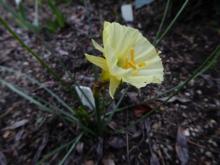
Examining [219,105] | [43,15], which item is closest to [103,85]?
[219,105]

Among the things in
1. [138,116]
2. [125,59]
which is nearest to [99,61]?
[125,59]

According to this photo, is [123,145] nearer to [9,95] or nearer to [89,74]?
[89,74]

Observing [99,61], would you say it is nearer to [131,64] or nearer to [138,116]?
[131,64]

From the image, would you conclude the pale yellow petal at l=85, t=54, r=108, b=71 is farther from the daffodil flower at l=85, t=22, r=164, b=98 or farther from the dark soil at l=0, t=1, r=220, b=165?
the dark soil at l=0, t=1, r=220, b=165

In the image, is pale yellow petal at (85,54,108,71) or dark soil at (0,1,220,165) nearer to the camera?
pale yellow petal at (85,54,108,71)

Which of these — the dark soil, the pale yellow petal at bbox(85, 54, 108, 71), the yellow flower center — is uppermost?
the pale yellow petal at bbox(85, 54, 108, 71)

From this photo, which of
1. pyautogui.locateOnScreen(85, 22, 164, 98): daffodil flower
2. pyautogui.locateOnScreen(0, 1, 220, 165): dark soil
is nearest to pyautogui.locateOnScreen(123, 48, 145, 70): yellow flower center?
pyautogui.locateOnScreen(85, 22, 164, 98): daffodil flower

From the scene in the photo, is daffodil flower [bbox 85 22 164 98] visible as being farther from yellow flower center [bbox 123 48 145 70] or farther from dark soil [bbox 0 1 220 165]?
dark soil [bbox 0 1 220 165]

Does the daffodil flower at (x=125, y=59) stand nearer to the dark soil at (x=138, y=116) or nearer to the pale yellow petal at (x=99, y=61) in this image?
the pale yellow petal at (x=99, y=61)

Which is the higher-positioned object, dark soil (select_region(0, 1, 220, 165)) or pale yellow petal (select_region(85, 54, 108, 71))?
pale yellow petal (select_region(85, 54, 108, 71))
